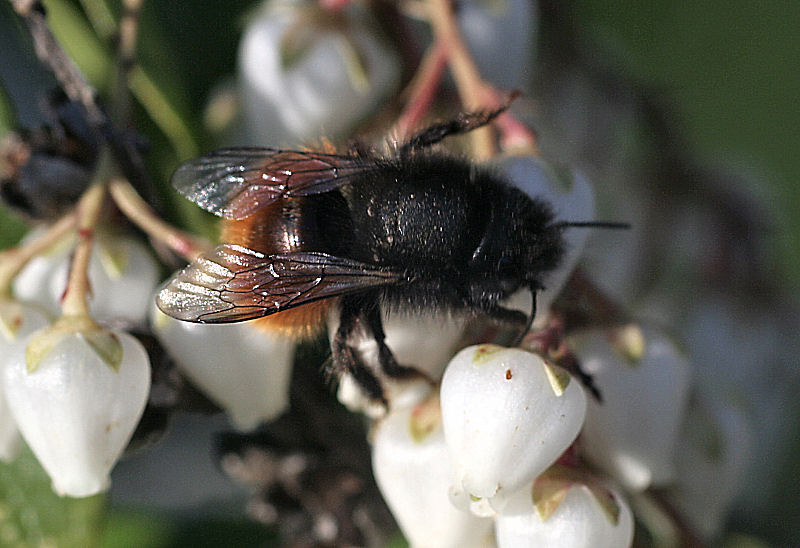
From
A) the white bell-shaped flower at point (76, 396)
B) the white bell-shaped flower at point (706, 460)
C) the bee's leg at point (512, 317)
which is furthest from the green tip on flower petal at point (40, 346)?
the white bell-shaped flower at point (706, 460)

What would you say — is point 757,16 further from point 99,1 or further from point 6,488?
point 6,488

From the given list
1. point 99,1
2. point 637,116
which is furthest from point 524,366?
point 637,116

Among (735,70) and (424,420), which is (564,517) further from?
(735,70)

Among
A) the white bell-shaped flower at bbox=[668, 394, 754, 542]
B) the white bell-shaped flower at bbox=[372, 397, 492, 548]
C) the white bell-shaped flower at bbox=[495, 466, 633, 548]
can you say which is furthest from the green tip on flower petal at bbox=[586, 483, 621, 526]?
the white bell-shaped flower at bbox=[668, 394, 754, 542]

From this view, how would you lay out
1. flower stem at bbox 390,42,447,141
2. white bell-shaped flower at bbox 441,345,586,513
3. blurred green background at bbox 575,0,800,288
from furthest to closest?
blurred green background at bbox 575,0,800,288
flower stem at bbox 390,42,447,141
white bell-shaped flower at bbox 441,345,586,513

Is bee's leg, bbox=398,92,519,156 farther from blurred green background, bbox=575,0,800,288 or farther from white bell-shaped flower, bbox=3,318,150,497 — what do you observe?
blurred green background, bbox=575,0,800,288

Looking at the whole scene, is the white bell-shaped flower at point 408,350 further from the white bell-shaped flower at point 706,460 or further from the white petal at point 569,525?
the white bell-shaped flower at point 706,460
